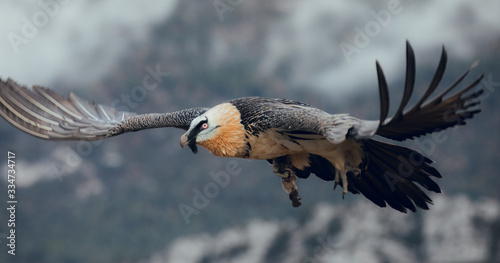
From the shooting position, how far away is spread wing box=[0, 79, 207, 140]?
10.2 meters

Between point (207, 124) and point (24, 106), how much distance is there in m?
3.79

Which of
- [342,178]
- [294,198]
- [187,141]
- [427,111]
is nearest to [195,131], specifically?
[187,141]

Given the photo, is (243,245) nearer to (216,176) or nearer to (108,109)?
(216,176)

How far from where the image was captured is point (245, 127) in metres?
8.61

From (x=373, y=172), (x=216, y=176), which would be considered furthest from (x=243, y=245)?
(x=373, y=172)

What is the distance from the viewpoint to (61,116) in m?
11.0

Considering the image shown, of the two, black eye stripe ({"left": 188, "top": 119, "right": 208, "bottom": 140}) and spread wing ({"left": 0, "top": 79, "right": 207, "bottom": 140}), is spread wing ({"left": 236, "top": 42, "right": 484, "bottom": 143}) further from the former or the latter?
spread wing ({"left": 0, "top": 79, "right": 207, "bottom": 140})

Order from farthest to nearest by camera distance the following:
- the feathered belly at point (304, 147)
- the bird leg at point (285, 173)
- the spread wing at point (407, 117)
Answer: the bird leg at point (285, 173) → the feathered belly at point (304, 147) → the spread wing at point (407, 117)

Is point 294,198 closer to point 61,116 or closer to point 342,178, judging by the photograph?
point 342,178

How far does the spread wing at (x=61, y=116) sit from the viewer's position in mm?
10250

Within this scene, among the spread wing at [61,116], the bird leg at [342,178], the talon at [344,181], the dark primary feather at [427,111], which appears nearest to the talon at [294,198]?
the bird leg at [342,178]

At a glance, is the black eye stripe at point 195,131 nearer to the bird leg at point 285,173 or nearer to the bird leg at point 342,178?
the bird leg at point 285,173

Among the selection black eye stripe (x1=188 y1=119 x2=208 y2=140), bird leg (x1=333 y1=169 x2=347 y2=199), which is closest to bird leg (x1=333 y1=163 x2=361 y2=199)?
bird leg (x1=333 y1=169 x2=347 y2=199)

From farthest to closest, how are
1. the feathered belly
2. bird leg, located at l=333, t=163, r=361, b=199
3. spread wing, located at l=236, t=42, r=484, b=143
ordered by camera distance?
bird leg, located at l=333, t=163, r=361, b=199 < the feathered belly < spread wing, located at l=236, t=42, r=484, b=143
